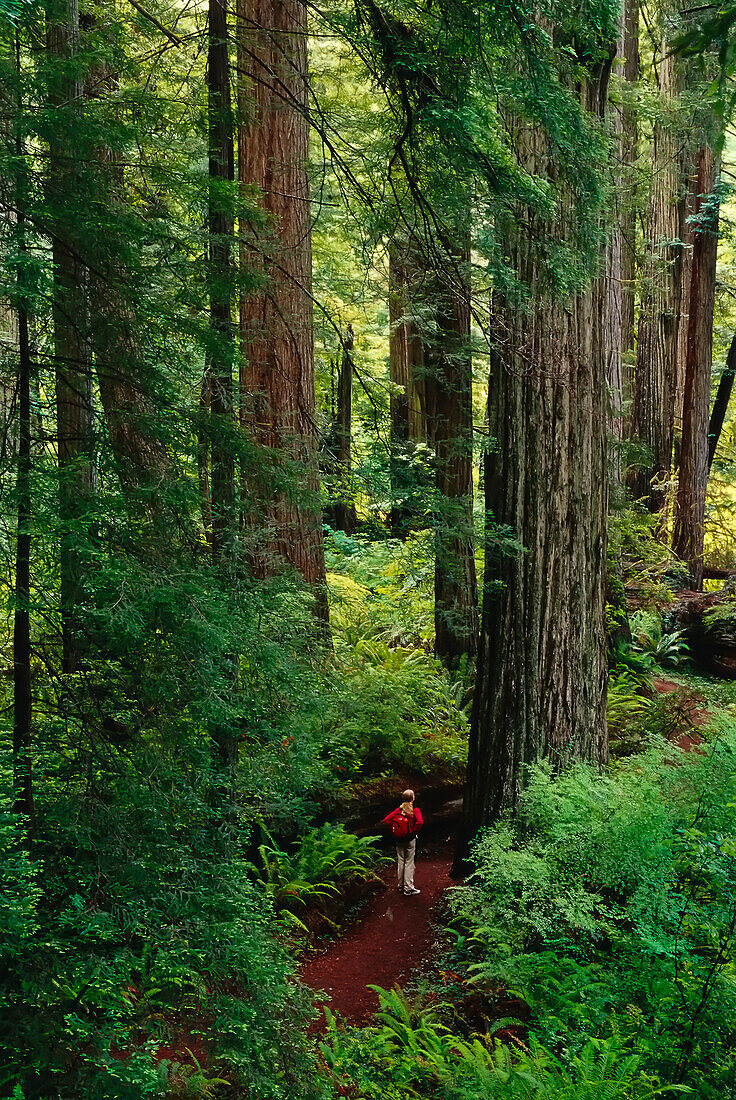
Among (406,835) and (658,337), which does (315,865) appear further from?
(658,337)

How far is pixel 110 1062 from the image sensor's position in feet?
8.91

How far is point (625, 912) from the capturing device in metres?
4.48

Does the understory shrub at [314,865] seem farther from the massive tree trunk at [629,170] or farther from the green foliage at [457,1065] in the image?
the massive tree trunk at [629,170]

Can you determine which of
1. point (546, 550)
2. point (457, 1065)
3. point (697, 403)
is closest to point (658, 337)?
point (697, 403)

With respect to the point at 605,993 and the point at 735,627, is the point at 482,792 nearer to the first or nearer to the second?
the point at 605,993

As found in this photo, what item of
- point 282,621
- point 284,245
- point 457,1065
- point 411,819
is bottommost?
point 457,1065

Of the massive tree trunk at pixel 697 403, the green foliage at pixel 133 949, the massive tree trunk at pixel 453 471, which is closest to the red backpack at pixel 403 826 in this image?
the massive tree trunk at pixel 453 471

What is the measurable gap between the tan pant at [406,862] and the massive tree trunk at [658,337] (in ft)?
32.1

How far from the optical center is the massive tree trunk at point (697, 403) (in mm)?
14047

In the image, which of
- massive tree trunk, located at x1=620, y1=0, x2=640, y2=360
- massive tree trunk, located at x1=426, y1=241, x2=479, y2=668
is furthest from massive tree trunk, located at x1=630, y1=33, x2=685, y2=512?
massive tree trunk, located at x1=426, y1=241, x2=479, y2=668

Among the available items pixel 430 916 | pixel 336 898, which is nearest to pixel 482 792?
pixel 430 916

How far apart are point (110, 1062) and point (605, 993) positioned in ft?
9.16

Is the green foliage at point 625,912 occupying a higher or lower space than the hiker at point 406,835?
higher

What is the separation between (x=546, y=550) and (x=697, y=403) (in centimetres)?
967
